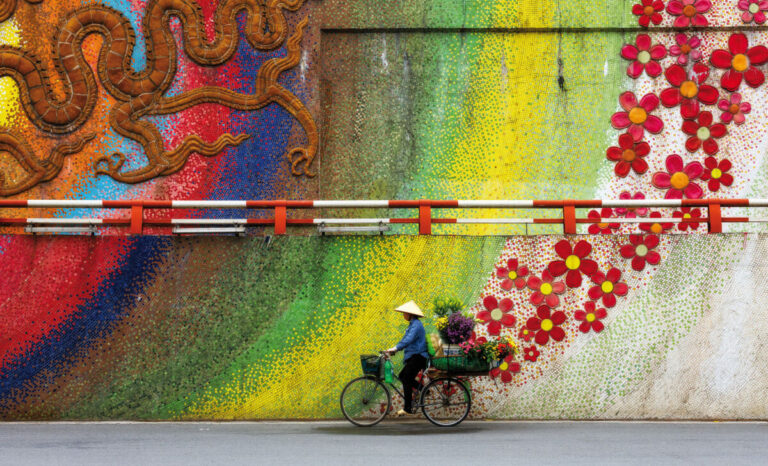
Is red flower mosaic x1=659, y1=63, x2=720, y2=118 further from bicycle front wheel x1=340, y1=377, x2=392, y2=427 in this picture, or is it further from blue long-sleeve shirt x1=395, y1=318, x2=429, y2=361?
bicycle front wheel x1=340, y1=377, x2=392, y2=427

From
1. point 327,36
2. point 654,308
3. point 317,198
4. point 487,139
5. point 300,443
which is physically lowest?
point 300,443

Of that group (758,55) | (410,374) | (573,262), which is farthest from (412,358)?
(758,55)

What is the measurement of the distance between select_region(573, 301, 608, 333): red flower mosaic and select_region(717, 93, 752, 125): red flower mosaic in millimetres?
5534

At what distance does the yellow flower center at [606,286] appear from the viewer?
13.1 metres

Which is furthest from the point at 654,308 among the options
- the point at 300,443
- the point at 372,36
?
the point at 372,36

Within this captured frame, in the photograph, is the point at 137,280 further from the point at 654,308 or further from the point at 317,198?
the point at 654,308

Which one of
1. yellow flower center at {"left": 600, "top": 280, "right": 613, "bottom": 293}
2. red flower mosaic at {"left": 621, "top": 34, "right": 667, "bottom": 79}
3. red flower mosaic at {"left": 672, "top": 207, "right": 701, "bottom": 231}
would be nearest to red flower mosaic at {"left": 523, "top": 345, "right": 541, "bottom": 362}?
yellow flower center at {"left": 600, "top": 280, "right": 613, "bottom": 293}

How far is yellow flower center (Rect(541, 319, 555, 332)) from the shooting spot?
1295cm

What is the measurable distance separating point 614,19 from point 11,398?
37.9 ft

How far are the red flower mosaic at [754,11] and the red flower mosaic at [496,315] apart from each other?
7.54m

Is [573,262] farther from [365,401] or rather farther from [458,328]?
[365,401]

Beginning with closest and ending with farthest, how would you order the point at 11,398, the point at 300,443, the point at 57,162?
the point at 300,443 → the point at 11,398 → the point at 57,162

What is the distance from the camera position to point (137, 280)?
12789 millimetres

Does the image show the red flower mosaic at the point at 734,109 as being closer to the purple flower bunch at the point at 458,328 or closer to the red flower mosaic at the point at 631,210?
the red flower mosaic at the point at 631,210
